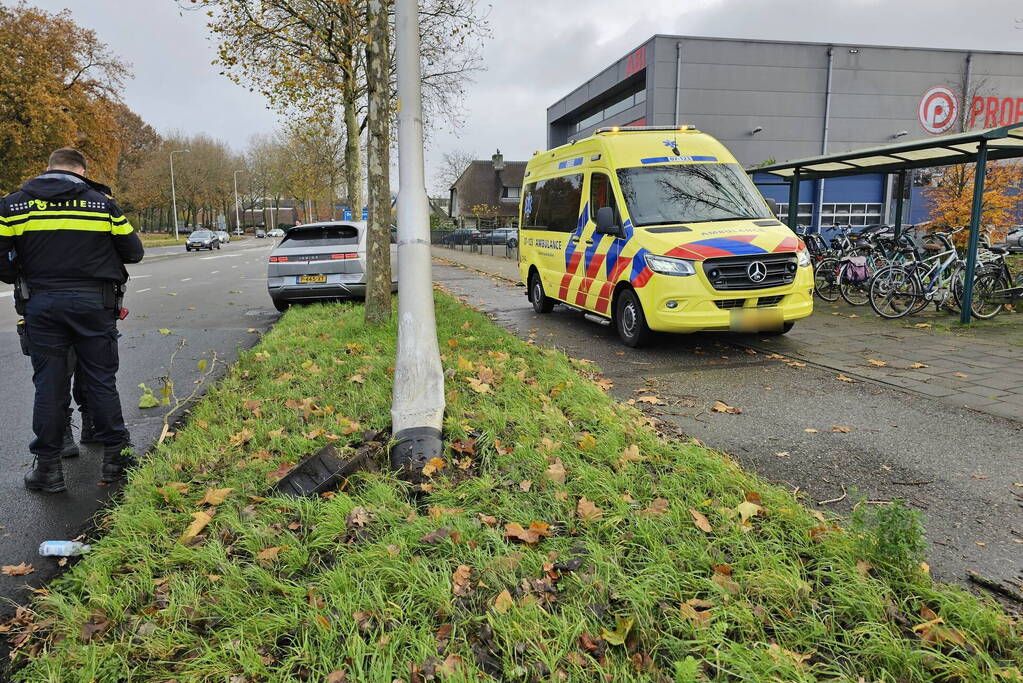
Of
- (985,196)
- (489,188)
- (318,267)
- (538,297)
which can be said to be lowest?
(538,297)

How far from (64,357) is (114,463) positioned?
0.71 meters

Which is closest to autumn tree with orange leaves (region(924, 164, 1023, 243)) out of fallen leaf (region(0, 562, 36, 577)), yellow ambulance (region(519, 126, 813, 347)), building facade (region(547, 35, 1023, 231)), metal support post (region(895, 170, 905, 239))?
metal support post (region(895, 170, 905, 239))

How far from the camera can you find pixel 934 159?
10734mm

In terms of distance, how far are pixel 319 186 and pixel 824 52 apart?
31.3 metres

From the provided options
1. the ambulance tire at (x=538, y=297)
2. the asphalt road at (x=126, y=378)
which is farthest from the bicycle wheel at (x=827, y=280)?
the asphalt road at (x=126, y=378)

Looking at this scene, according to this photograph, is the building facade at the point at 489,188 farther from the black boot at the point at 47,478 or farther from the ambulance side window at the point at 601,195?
the black boot at the point at 47,478

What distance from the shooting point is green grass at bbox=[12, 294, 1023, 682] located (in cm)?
225

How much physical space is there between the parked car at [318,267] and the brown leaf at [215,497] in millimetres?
8110

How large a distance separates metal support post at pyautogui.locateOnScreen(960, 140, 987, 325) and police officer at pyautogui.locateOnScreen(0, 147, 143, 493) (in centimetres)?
946

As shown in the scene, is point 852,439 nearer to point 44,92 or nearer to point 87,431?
point 87,431

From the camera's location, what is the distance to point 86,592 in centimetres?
281

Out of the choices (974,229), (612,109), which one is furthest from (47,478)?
(612,109)

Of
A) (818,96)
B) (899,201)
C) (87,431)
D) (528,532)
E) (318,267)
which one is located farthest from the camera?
(818,96)

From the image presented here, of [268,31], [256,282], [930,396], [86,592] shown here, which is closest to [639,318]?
[930,396]
